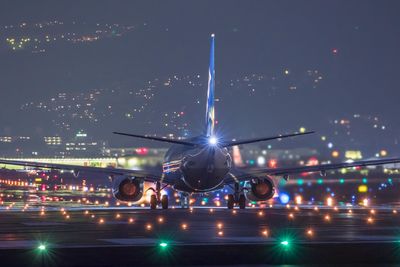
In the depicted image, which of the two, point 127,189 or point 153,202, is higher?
point 127,189

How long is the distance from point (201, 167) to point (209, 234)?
22731 mm

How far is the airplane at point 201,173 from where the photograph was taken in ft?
201

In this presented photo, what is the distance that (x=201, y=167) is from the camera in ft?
202

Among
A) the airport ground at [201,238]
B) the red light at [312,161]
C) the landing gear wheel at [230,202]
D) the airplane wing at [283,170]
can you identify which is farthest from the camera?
the red light at [312,161]

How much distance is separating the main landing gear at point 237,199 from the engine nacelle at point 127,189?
587cm

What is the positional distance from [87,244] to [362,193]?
59731 millimetres

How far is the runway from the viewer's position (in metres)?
29.5

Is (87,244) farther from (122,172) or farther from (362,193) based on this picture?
(362,193)

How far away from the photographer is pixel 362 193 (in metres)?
90.3

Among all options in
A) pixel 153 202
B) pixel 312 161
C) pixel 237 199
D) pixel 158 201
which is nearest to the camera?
pixel 153 202

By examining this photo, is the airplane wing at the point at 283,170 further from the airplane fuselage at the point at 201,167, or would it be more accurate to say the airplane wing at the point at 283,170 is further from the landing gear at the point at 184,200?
the landing gear at the point at 184,200

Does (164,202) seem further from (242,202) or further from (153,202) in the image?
(242,202)

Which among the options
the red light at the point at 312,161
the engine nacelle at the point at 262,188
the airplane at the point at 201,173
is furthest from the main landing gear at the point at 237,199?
the red light at the point at 312,161

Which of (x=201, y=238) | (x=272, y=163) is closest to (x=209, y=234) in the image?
(x=201, y=238)
